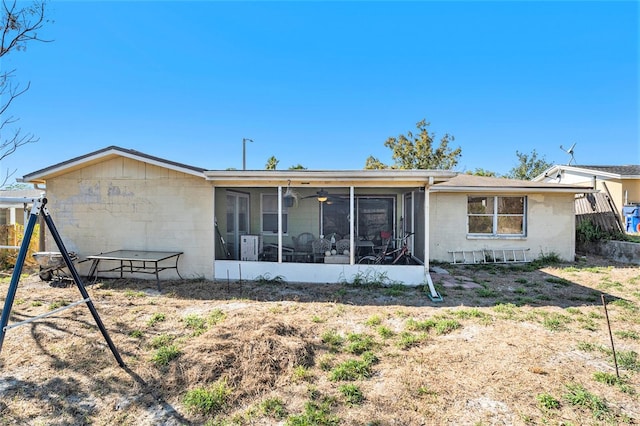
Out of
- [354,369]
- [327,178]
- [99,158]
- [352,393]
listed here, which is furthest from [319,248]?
[352,393]

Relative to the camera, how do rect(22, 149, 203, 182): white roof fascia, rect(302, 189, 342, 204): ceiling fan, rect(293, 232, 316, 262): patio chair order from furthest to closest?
rect(293, 232, 316, 262): patio chair → rect(302, 189, 342, 204): ceiling fan → rect(22, 149, 203, 182): white roof fascia

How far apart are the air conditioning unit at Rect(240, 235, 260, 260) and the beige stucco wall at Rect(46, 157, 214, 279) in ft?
4.59

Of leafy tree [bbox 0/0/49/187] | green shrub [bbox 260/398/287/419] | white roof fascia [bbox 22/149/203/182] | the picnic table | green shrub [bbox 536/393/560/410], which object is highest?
leafy tree [bbox 0/0/49/187]

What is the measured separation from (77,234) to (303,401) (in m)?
7.78

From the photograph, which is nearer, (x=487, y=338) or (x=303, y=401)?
(x=303, y=401)

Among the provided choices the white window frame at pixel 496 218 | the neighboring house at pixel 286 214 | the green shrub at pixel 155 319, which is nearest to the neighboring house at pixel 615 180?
the white window frame at pixel 496 218

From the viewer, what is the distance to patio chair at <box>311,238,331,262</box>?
342 inches

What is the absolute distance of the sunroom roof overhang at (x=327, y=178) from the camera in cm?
633

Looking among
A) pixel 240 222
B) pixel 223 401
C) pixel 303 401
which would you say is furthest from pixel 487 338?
pixel 240 222

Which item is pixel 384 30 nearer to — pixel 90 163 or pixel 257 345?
pixel 90 163

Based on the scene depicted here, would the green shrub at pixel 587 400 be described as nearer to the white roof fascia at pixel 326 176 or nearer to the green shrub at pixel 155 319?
the white roof fascia at pixel 326 176

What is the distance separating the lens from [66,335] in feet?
13.4

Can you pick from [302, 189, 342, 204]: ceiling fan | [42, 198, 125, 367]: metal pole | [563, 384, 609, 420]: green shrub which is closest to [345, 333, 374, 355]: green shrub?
[563, 384, 609, 420]: green shrub

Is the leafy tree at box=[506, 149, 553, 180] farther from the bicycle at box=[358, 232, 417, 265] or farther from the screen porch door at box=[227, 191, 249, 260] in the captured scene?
the screen porch door at box=[227, 191, 249, 260]
